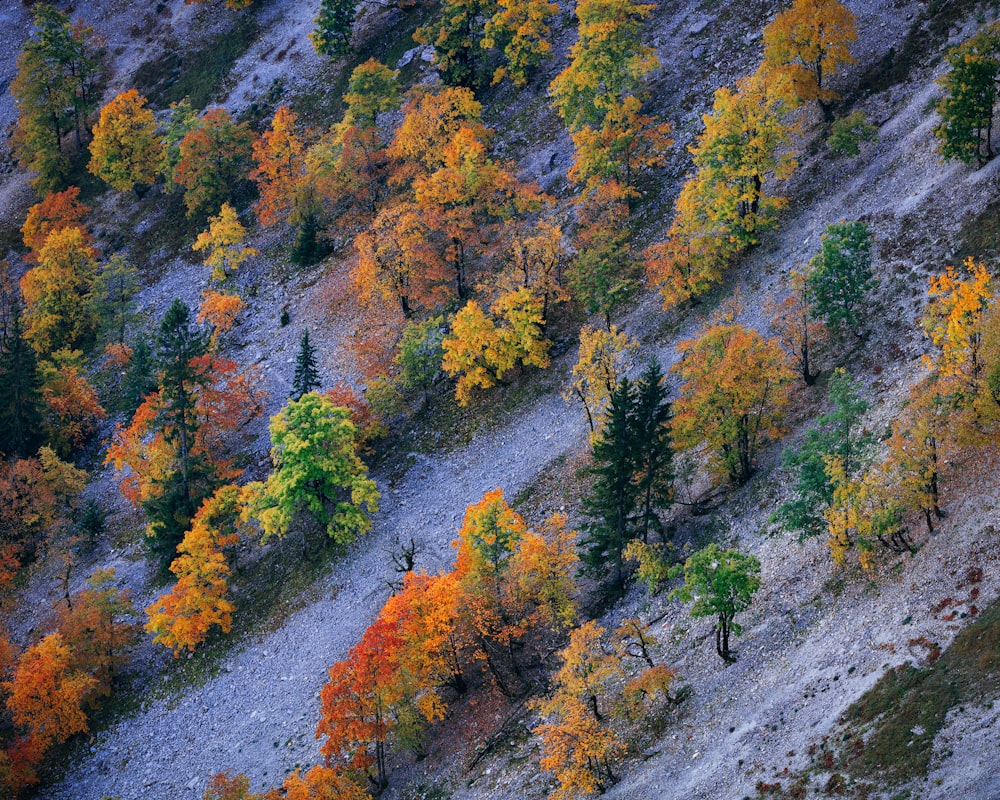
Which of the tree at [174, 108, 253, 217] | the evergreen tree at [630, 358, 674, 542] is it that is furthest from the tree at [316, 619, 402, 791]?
the tree at [174, 108, 253, 217]

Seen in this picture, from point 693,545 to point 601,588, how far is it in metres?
5.86

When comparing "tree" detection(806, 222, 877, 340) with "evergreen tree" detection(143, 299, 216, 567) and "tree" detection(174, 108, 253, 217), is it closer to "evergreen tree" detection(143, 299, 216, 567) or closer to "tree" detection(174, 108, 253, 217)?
"evergreen tree" detection(143, 299, 216, 567)

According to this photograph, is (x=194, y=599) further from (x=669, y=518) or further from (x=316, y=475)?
(x=669, y=518)

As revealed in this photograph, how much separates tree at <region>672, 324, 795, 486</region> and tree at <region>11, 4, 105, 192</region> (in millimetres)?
90933

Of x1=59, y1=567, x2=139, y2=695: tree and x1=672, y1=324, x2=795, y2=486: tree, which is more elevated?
x1=59, y1=567, x2=139, y2=695: tree

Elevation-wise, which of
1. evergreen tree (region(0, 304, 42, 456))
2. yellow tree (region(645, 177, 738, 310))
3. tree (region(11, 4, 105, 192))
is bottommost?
yellow tree (region(645, 177, 738, 310))

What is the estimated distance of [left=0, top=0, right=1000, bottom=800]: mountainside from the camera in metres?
44.1

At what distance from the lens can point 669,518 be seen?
62.6 m

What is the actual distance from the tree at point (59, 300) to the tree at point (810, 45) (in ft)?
220

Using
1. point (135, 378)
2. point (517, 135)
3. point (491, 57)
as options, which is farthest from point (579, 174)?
point (135, 378)

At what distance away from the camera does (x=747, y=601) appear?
49469mm

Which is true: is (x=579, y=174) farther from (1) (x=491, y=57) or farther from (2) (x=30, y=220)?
(2) (x=30, y=220)

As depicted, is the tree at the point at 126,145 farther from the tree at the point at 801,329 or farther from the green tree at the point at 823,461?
the green tree at the point at 823,461

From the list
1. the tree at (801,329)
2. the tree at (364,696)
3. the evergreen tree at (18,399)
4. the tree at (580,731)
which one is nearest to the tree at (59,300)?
the evergreen tree at (18,399)
